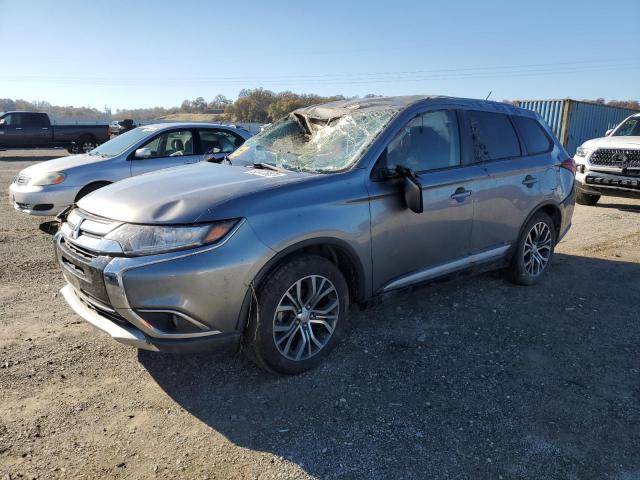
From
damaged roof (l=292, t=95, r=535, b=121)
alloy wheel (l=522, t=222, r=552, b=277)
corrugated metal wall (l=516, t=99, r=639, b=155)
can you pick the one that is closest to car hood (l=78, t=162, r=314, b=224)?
damaged roof (l=292, t=95, r=535, b=121)

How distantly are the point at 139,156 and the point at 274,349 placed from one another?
5376 mm

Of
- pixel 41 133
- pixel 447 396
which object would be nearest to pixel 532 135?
pixel 447 396

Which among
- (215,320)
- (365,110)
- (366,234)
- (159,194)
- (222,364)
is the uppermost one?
(365,110)

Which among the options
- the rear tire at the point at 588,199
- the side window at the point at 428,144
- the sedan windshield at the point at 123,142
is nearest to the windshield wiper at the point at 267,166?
the side window at the point at 428,144

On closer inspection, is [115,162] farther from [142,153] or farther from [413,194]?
[413,194]

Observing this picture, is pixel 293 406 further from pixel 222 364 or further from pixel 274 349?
pixel 222 364

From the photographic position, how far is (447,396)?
316cm

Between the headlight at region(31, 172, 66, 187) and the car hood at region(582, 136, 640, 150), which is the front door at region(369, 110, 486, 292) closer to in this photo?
the headlight at region(31, 172, 66, 187)

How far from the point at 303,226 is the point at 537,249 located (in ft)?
10.4

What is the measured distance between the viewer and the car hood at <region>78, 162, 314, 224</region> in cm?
292

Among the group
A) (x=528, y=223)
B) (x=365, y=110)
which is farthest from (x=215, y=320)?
(x=528, y=223)

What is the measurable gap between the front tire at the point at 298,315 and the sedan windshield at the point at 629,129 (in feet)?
30.5

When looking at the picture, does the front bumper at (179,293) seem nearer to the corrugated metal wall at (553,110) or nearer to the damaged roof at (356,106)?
the damaged roof at (356,106)

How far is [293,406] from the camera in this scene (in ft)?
9.92
